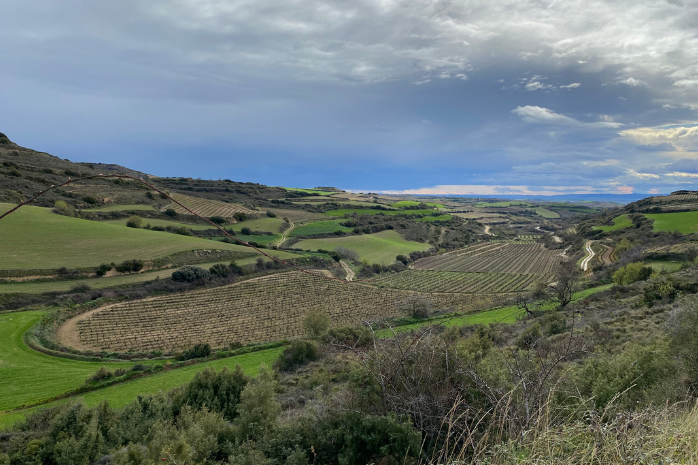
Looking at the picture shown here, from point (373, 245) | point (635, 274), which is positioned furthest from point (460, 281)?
point (373, 245)

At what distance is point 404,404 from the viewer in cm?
641

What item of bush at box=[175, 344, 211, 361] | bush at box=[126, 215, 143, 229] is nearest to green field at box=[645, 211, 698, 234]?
bush at box=[175, 344, 211, 361]

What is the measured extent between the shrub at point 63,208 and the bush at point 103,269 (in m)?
22.9

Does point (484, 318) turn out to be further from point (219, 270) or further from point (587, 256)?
point (587, 256)

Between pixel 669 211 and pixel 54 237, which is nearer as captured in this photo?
pixel 54 237

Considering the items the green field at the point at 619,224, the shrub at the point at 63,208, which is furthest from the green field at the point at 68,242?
the green field at the point at 619,224

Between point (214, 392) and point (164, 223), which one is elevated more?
point (164, 223)

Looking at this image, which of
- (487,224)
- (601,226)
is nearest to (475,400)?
(601,226)

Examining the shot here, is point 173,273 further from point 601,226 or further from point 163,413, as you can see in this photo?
point 601,226

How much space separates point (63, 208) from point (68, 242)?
Answer: 17415 millimetres

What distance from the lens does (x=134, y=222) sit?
61.8 meters

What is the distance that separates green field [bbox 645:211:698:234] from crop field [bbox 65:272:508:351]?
153 feet

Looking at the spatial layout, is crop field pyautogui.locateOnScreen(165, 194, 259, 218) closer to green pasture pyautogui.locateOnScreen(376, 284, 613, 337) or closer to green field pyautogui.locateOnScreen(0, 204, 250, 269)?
green field pyautogui.locateOnScreen(0, 204, 250, 269)

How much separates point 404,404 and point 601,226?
113 meters
